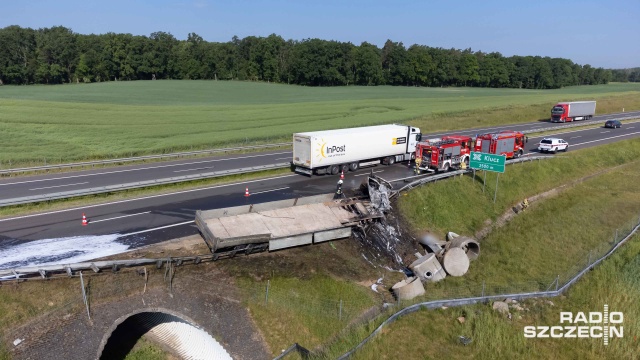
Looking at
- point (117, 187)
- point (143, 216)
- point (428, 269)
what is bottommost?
point (428, 269)

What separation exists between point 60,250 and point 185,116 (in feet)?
163

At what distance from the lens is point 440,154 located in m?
36.4

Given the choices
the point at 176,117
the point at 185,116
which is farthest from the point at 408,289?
the point at 185,116

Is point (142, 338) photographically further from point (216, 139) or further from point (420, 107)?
point (420, 107)

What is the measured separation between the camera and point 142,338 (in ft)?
58.3

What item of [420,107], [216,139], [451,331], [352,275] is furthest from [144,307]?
[420,107]

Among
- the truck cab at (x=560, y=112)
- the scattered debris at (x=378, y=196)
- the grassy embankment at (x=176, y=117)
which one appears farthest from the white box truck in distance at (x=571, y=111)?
the scattered debris at (x=378, y=196)

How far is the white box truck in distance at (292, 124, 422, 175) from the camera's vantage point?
114 ft

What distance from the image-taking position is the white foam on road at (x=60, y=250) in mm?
19250

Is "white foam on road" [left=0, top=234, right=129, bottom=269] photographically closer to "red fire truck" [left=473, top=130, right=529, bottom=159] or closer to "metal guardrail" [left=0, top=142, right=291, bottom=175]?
"metal guardrail" [left=0, top=142, right=291, bottom=175]

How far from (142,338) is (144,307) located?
1765mm

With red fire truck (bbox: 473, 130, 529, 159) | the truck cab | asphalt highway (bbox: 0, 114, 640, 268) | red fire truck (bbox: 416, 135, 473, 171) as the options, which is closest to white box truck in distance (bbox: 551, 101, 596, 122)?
the truck cab

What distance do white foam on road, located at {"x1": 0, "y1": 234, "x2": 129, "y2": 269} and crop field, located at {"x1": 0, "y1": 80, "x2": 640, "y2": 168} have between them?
20167mm

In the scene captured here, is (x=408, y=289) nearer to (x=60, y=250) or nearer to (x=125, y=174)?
(x=60, y=250)
